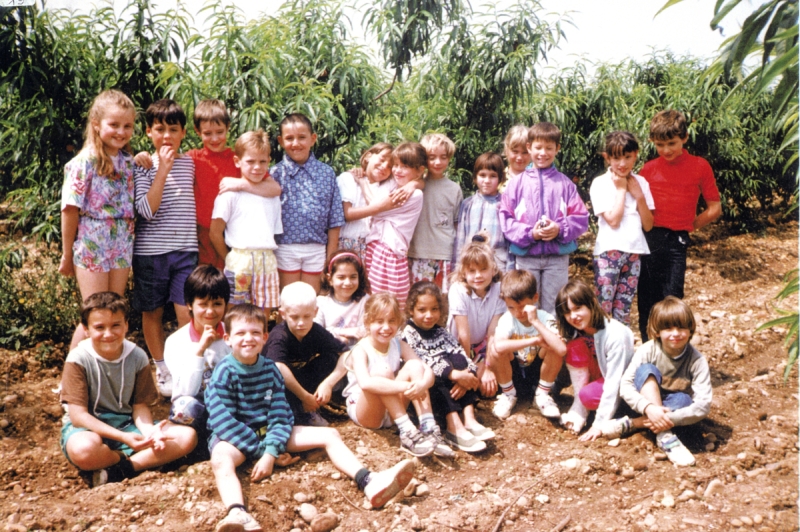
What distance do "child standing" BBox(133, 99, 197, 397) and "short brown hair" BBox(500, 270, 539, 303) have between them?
1.52 metres

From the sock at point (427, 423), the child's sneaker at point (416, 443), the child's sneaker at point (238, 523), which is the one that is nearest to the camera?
the child's sneaker at point (238, 523)

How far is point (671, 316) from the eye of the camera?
311 centimetres

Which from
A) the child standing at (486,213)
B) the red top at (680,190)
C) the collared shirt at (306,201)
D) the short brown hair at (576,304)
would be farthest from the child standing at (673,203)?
the collared shirt at (306,201)

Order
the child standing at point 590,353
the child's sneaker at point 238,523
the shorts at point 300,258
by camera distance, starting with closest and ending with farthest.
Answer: the child's sneaker at point 238,523 < the child standing at point 590,353 < the shorts at point 300,258

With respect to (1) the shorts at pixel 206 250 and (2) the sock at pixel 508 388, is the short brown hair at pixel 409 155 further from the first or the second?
(2) the sock at pixel 508 388

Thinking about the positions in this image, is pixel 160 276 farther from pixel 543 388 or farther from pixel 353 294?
pixel 543 388

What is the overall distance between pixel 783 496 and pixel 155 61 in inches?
145

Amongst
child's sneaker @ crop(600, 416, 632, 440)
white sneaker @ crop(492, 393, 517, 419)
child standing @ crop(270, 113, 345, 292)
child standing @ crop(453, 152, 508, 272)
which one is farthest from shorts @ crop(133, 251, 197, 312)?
child's sneaker @ crop(600, 416, 632, 440)

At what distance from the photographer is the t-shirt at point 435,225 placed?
12.6ft

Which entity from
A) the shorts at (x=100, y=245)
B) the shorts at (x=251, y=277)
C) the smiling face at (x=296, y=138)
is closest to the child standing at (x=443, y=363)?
the shorts at (x=251, y=277)

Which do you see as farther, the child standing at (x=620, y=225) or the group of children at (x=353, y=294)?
the child standing at (x=620, y=225)

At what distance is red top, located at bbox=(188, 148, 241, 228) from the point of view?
3.47 metres

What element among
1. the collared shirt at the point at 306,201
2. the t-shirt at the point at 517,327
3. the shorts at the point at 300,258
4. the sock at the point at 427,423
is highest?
the collared shirt at the point at 306,201

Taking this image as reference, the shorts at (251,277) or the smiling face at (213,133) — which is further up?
the smiling face at (213,133)
